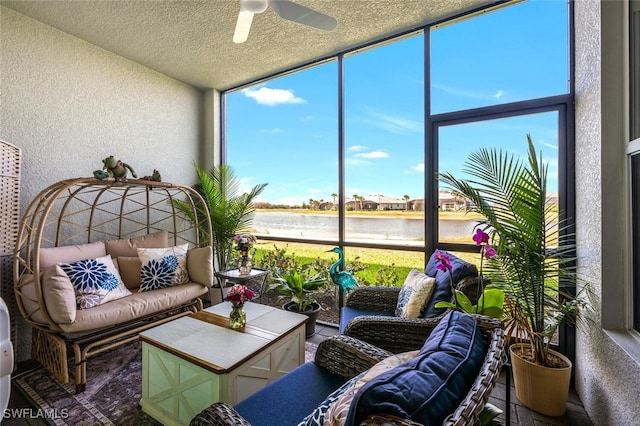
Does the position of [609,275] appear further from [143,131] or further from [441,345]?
[143,131]

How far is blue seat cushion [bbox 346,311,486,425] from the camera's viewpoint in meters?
0.65

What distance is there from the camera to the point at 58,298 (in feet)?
6.55

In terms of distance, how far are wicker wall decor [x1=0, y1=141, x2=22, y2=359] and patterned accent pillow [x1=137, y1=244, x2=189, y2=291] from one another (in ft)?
3.10

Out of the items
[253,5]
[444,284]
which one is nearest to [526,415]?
[444,284]

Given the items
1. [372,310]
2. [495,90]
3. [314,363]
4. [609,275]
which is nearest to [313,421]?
[314,363]

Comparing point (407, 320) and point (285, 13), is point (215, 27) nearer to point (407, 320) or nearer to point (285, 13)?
point (285, 13)

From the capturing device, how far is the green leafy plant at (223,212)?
3.76 metres

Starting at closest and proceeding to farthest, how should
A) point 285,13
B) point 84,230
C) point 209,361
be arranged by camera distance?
point 209,361
point 285,13
point 84,230

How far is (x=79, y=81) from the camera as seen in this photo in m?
2.98

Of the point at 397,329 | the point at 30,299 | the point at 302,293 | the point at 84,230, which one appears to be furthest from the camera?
the point at 84,230

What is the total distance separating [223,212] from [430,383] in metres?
3.43

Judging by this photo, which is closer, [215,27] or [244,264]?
[215,27]

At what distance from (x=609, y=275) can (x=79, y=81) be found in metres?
4.72

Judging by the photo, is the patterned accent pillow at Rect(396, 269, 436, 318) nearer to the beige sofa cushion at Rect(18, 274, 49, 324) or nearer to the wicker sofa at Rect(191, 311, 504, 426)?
the wicker sofa at Rect(191, 311, 504, 426)
